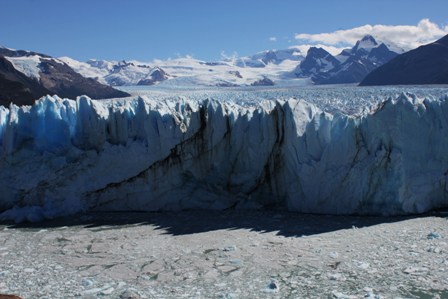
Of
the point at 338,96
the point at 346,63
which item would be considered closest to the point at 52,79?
the point at 338,96

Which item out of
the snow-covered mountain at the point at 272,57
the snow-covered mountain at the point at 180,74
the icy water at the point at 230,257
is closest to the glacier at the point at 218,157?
the icy water at the point at 230,257

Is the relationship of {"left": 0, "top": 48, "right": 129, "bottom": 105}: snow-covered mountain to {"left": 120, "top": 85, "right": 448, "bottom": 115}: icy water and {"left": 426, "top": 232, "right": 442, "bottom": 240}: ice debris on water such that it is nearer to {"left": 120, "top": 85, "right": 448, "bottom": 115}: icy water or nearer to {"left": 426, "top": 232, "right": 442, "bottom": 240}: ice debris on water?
{"left": 120, "top": 85, "right": 448, "bottom": 115}: icy water

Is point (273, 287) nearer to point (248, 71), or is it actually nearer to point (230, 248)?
point (230, 248)

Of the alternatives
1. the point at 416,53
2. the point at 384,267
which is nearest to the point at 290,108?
the point at 384,267

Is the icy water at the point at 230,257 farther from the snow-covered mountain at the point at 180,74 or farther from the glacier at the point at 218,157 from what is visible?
the snow-covered mountain at the point at 180,74

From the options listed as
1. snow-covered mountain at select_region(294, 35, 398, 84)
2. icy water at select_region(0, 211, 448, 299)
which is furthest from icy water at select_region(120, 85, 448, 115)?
snow-covered mountain at select_region(294, 35, 398, 84)
